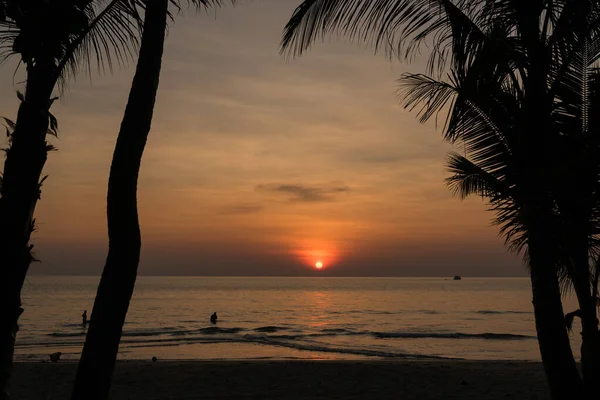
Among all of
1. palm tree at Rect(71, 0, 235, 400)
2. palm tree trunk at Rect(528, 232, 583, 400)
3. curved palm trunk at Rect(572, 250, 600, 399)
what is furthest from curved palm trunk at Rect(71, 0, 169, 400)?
curved palm trunk at Rect(572, 250, 600, 399)

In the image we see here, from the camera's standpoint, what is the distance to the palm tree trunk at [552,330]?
630 centimetres

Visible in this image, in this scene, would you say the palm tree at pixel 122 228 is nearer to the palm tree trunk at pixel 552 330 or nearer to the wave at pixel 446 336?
the palm tree trunk at pixel 552 330

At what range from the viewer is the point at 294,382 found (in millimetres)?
13000

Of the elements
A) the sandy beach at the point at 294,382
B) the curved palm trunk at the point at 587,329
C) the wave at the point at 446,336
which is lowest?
the wave at the point at 446,336

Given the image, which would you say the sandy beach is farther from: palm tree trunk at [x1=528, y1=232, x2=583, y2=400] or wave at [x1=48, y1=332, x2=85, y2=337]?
wave at [x1=48, y1=332, x2=85, y2=337]

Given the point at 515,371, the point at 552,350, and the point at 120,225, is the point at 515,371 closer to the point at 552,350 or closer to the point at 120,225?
the point at 552,350

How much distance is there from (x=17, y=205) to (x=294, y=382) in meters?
9.79

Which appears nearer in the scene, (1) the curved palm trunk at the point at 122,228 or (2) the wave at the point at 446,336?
(1) the curved palm trunk at the point at 122,228

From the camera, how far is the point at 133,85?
531cm

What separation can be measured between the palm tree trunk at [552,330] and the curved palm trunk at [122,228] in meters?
4.07

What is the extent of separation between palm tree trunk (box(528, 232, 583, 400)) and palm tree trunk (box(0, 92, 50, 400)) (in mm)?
4825

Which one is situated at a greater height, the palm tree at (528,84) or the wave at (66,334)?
the palm tree at (528,84)

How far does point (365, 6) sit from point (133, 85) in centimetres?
290

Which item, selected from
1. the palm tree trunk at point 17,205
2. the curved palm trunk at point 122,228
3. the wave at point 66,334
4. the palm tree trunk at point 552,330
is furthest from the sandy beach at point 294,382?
the wave at point 66,334
